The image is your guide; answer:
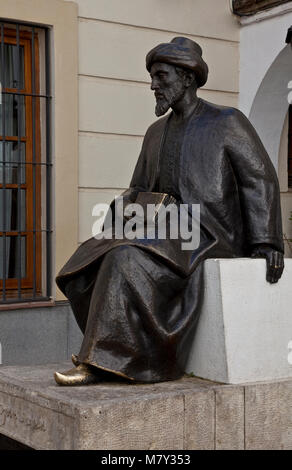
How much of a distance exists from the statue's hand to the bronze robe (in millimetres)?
41

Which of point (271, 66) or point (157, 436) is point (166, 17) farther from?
point (157, 436)

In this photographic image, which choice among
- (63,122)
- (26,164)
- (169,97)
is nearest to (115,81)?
(63,122)

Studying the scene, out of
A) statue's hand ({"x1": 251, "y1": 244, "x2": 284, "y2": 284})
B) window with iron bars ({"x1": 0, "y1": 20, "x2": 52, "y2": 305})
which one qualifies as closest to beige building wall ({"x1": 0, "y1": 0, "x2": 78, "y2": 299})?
window with iron bars ({"x1": 0, "y1": 20, "x2": 52, "y2": 305})

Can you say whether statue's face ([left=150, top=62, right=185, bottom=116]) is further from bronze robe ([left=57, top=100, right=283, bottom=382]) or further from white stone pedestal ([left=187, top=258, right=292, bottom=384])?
white stone pedestal ([left=187, top=258, right=292, bottom=384])

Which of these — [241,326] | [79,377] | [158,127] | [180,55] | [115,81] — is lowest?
[79,377]

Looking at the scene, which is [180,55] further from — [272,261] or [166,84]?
[272,261]

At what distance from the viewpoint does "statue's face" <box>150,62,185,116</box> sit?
427 cm

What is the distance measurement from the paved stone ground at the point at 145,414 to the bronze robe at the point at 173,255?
180mm

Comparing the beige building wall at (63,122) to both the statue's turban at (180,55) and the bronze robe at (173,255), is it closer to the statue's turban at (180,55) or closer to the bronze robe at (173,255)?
the bronze robe at (173,255)

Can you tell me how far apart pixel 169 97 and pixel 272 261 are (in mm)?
986

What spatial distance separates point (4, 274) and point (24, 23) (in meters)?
2.05

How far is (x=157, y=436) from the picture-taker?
3654mm

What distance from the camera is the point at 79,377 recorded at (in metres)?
3.83

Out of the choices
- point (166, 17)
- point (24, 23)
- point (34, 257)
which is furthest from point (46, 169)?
point (166, 17)
